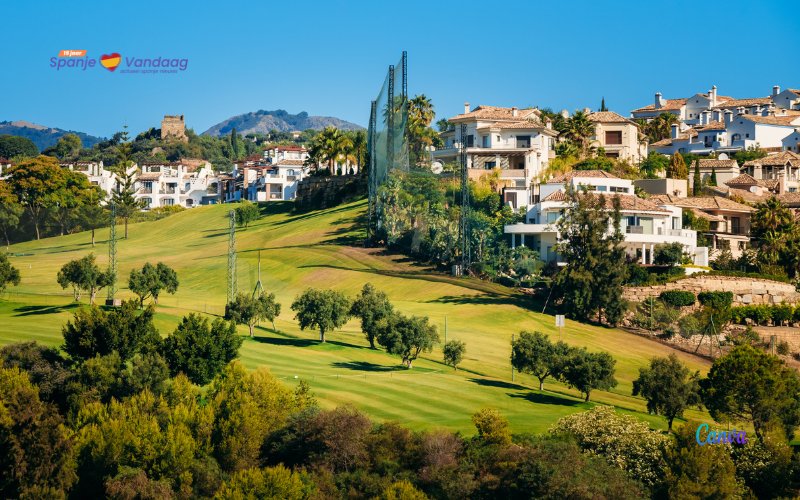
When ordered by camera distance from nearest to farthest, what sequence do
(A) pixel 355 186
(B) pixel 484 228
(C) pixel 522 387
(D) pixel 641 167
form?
(C) pixel 522 387, (B) pixel 484 228, (D) pixel 641 167, (A) pixel 355 186

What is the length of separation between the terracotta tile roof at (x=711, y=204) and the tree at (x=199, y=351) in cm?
5527

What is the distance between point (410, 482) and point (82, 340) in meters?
23.8

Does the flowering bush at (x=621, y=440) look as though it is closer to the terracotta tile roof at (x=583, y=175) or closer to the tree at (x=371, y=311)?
the tree at (x=371, y=311)

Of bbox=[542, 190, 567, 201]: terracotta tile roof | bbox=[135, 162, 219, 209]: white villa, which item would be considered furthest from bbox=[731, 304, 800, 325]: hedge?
bbox=[135, 162, 219, 209]: white villa

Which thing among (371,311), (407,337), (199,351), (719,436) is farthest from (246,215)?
(719,436)

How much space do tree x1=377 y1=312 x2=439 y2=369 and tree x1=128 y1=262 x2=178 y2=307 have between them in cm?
1878

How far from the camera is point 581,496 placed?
48.2m

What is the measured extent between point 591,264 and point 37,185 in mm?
79898

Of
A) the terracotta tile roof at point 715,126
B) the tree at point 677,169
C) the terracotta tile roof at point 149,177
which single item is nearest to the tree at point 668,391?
the tree at point 677,169

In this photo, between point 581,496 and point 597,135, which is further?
point 597,135

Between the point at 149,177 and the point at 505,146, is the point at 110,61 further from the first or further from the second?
the point at 149,177

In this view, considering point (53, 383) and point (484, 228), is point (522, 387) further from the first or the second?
point (484, 228)

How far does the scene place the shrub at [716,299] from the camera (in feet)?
304

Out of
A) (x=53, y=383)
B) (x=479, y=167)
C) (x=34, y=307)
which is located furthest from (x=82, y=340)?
(x=479, y=167)
